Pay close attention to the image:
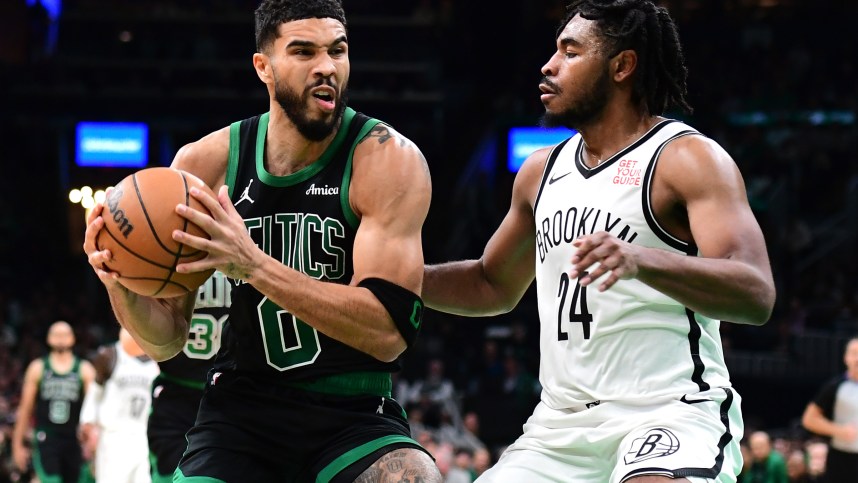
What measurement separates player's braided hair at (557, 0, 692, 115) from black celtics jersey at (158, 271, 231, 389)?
2374mm

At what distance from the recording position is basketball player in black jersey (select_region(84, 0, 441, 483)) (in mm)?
3842

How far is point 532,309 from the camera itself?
64.3ft

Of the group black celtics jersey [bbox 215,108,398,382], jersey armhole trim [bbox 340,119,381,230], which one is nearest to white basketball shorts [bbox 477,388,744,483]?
black celtics jersey [bbox 215,108,398,382]

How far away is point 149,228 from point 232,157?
68 cm

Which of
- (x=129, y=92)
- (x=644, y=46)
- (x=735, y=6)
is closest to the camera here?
(x=644, y=46)

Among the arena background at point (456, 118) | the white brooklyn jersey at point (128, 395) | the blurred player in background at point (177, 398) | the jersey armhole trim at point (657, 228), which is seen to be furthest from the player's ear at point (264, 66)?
the arena background at point (456, 118)

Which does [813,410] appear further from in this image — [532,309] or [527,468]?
[532,309]

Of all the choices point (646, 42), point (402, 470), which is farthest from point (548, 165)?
point (402, 470)

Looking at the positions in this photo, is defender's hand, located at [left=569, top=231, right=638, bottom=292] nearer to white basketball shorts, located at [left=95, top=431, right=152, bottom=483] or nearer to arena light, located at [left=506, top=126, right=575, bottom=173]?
white basketball shorts, located at [left=95, top=431, right=152, bottom=483]

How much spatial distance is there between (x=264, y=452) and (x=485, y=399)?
12844mm

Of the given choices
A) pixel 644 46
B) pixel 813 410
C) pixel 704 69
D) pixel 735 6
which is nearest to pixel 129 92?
pixel 704 69

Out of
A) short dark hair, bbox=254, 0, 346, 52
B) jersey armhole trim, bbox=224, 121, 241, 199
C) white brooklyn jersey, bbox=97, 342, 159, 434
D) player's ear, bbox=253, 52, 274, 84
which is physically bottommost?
white brooklyn jersey, bbox=97, 342, 159, 434

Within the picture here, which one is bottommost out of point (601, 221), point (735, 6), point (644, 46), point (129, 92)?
point (601, 221)

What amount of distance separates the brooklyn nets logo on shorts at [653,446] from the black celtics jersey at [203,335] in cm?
264
